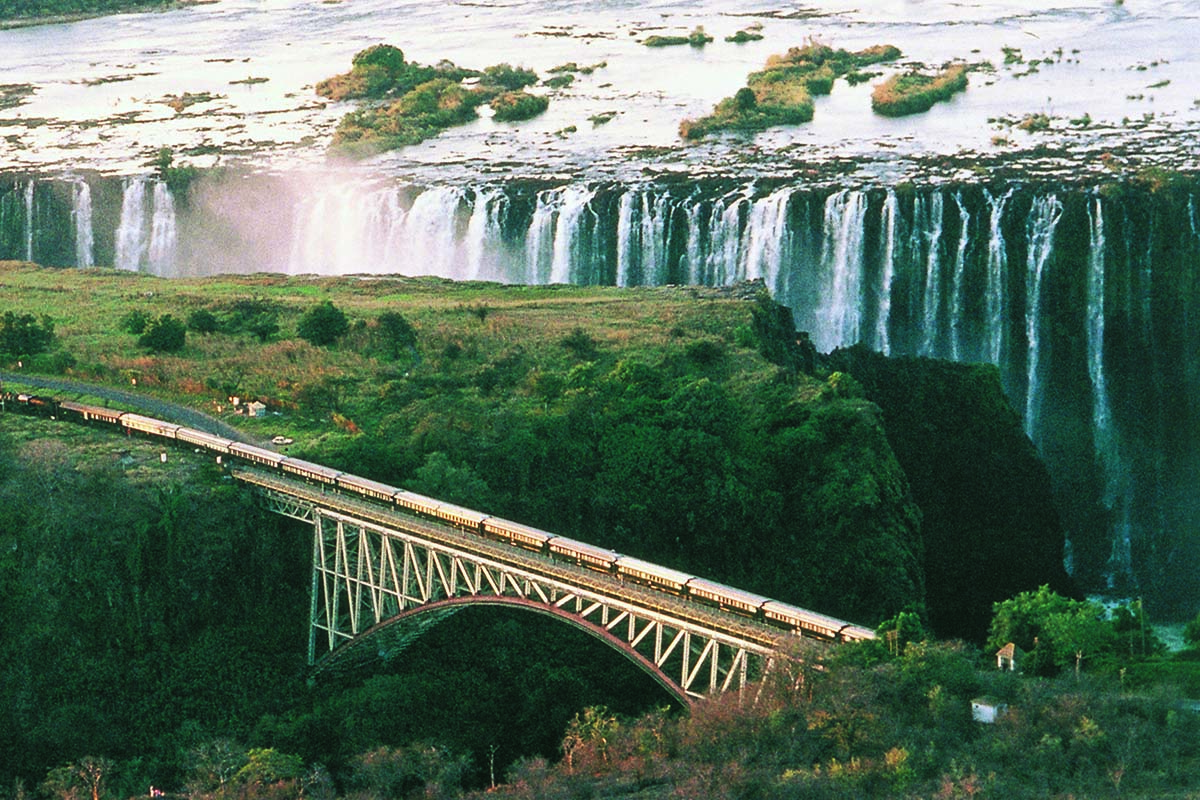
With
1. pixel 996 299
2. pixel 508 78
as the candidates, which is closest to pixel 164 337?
pixel 996 299

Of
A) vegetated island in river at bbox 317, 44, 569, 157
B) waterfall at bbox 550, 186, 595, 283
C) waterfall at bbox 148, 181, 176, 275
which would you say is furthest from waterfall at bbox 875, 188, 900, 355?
waterfall at bbox 148, 181, 176, 275

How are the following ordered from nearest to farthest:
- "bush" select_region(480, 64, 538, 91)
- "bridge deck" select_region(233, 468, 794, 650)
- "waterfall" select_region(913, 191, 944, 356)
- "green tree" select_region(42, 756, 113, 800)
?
1. "bridge deck" select_region(233, 468, 794, 650)
2. "green tree" select_region(42, 756, 113, 800)
3. "waterfall" select_region(913, 191, 944, 356)
4. "bush" select_region(480, 64, 538, 91)

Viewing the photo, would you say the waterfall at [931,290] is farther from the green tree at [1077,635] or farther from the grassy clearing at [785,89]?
the green tree at [1077,635]

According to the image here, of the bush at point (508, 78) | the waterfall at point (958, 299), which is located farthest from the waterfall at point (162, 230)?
the waterfall at point (958, 299)

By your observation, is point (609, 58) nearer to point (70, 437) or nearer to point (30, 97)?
point (30, 97)

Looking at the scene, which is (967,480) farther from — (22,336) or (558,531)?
(22,336)

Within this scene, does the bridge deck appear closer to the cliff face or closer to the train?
the train
